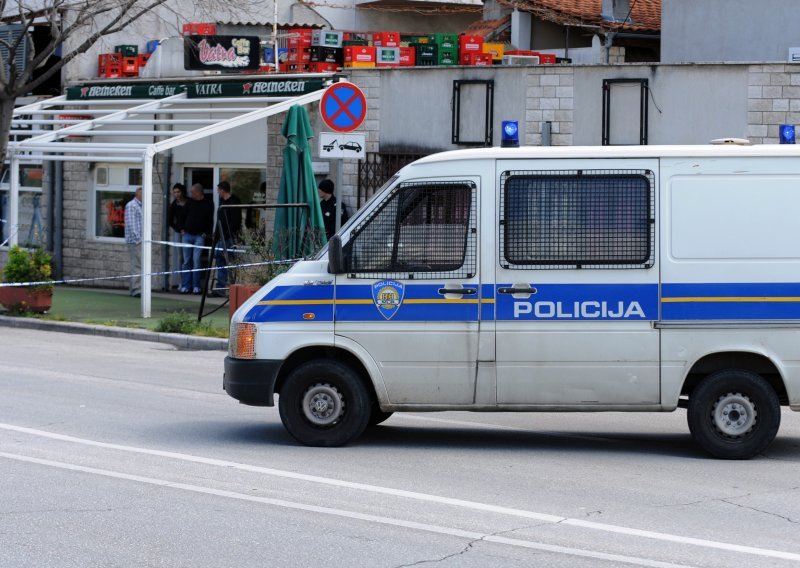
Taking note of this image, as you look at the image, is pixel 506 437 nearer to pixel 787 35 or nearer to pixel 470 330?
pixel 470 330

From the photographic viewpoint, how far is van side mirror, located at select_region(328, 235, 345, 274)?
9.34 m

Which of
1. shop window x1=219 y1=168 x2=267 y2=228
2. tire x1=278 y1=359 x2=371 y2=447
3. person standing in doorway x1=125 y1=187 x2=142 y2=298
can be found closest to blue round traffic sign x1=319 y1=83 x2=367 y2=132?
tire x1=278 y1=359 x2=371 y2=447

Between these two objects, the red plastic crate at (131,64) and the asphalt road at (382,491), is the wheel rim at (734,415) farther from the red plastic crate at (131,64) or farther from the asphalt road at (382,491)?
the red plastic crate at (131,64)

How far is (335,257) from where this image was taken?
937 cm

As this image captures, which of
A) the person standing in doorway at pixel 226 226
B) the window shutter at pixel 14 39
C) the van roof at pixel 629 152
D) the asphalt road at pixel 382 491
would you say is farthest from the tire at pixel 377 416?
the window shutter at pixel 14 39

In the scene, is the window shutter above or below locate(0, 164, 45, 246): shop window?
above

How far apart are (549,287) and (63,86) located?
1889 centimetres

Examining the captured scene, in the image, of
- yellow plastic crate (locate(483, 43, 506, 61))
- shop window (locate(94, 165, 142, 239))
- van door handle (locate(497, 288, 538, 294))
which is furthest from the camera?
shop window (locate(94, 165, 142, 239))

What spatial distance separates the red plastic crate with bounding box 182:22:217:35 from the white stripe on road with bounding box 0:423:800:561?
15.6 m

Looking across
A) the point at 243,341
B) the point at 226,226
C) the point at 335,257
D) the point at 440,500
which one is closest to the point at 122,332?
the point at 226,226

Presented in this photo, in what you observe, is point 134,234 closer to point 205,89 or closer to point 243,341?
point 205,89

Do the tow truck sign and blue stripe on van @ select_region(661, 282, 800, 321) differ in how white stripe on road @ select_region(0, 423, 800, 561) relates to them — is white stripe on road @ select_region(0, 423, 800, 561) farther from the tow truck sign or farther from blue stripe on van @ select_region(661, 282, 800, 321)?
the tow truck sign

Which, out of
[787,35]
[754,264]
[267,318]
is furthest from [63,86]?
[754,264]

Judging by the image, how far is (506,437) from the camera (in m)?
10.2
